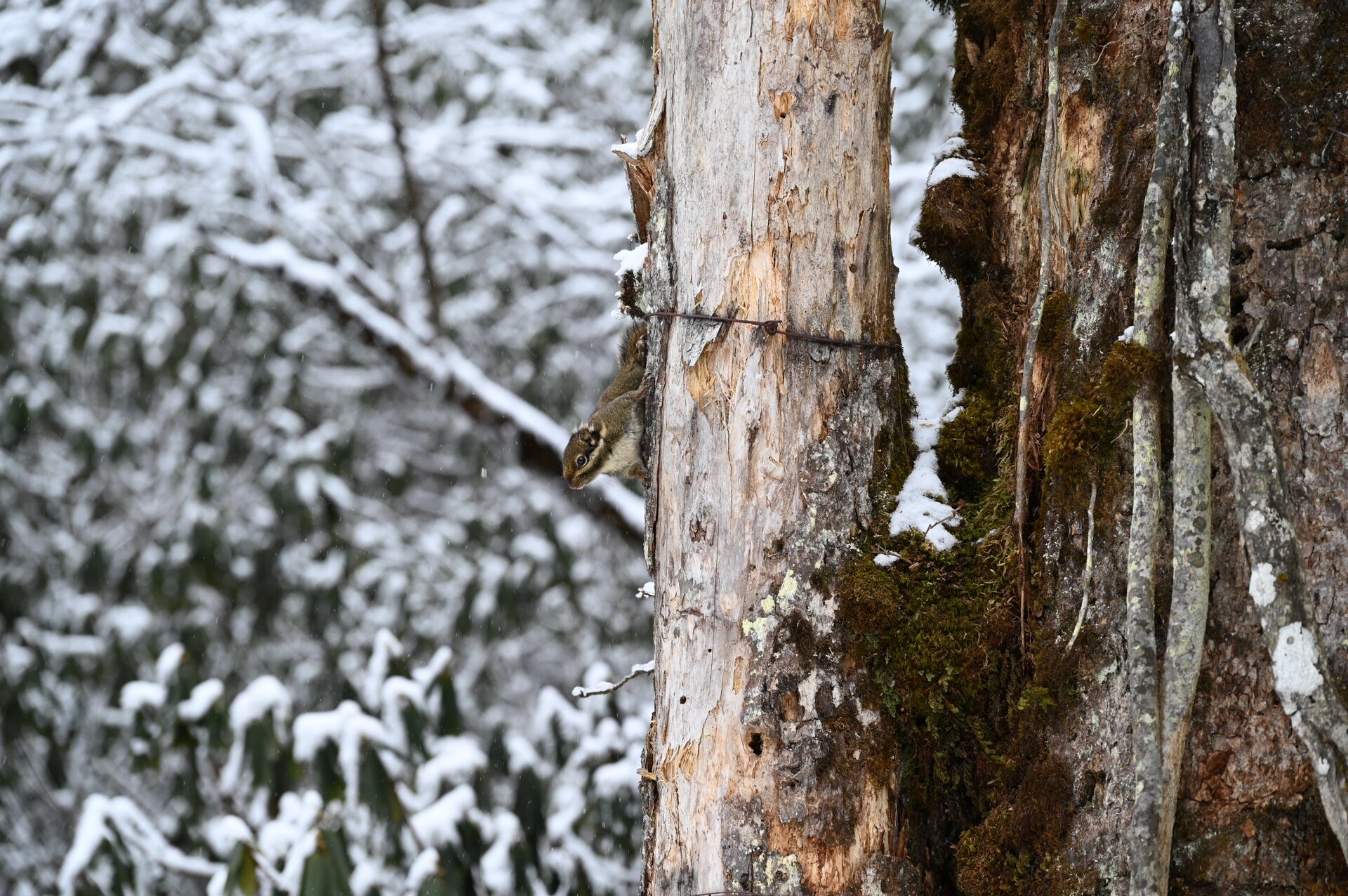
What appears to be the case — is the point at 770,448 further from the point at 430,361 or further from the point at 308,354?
the point at 308,354

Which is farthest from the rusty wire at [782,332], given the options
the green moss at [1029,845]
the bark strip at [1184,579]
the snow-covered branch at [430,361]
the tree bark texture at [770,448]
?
the snow-covered branch at [430,361]

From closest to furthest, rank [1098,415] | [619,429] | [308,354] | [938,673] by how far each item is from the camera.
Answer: [1098,415]
[938,673]
[619,429]
[308,354]

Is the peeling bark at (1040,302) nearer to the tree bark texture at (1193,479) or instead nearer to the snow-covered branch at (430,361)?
the tree bark texture at (1193,479)

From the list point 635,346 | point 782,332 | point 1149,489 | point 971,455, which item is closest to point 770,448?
point 782,332

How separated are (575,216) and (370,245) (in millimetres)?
1117

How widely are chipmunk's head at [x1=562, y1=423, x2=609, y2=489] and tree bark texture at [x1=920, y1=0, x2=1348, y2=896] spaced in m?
0.98

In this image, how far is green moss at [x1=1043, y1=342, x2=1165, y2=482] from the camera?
142 cm

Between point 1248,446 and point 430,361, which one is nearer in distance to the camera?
point 1248,446

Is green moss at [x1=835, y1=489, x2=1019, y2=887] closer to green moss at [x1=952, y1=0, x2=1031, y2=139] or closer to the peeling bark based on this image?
the peeling bark

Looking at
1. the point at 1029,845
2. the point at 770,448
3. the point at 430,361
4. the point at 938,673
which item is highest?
the point at 430,361

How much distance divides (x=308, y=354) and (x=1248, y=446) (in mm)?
5296

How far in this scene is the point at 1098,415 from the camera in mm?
1499

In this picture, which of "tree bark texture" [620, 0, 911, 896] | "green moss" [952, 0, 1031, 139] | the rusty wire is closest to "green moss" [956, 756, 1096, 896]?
"tree bark texture" [620, 0, 911, 896]

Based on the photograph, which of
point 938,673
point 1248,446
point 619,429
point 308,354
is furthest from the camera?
point 308,354
